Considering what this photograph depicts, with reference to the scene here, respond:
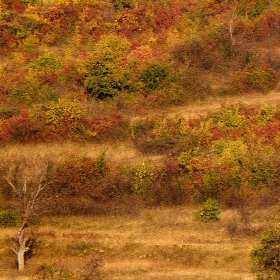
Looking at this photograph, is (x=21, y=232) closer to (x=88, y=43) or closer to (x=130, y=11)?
(x=88, y=43)

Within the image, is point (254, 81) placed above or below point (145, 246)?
above

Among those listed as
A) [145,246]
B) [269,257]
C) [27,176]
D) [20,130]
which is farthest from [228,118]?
[269,257]

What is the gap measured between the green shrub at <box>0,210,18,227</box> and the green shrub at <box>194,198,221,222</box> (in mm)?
11564

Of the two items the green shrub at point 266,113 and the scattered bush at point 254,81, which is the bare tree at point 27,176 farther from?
the scattered bush at point 254,81

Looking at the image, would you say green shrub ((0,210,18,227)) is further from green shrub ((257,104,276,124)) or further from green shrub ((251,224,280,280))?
green shrub ((257,104,276,124))

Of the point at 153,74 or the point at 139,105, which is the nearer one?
the point at 139,105

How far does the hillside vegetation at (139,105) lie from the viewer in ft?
122

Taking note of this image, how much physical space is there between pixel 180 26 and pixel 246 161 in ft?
56.0

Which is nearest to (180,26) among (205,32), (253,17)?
(205,32)

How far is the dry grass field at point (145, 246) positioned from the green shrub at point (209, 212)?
1.13 feet

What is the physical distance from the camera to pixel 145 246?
33.7 metres

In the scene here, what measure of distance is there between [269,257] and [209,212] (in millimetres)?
8712

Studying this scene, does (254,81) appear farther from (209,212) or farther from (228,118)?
(209,212)

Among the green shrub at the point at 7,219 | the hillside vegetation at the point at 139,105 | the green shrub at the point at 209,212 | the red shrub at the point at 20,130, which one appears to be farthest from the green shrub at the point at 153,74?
the green shrub at the point at 7,219
